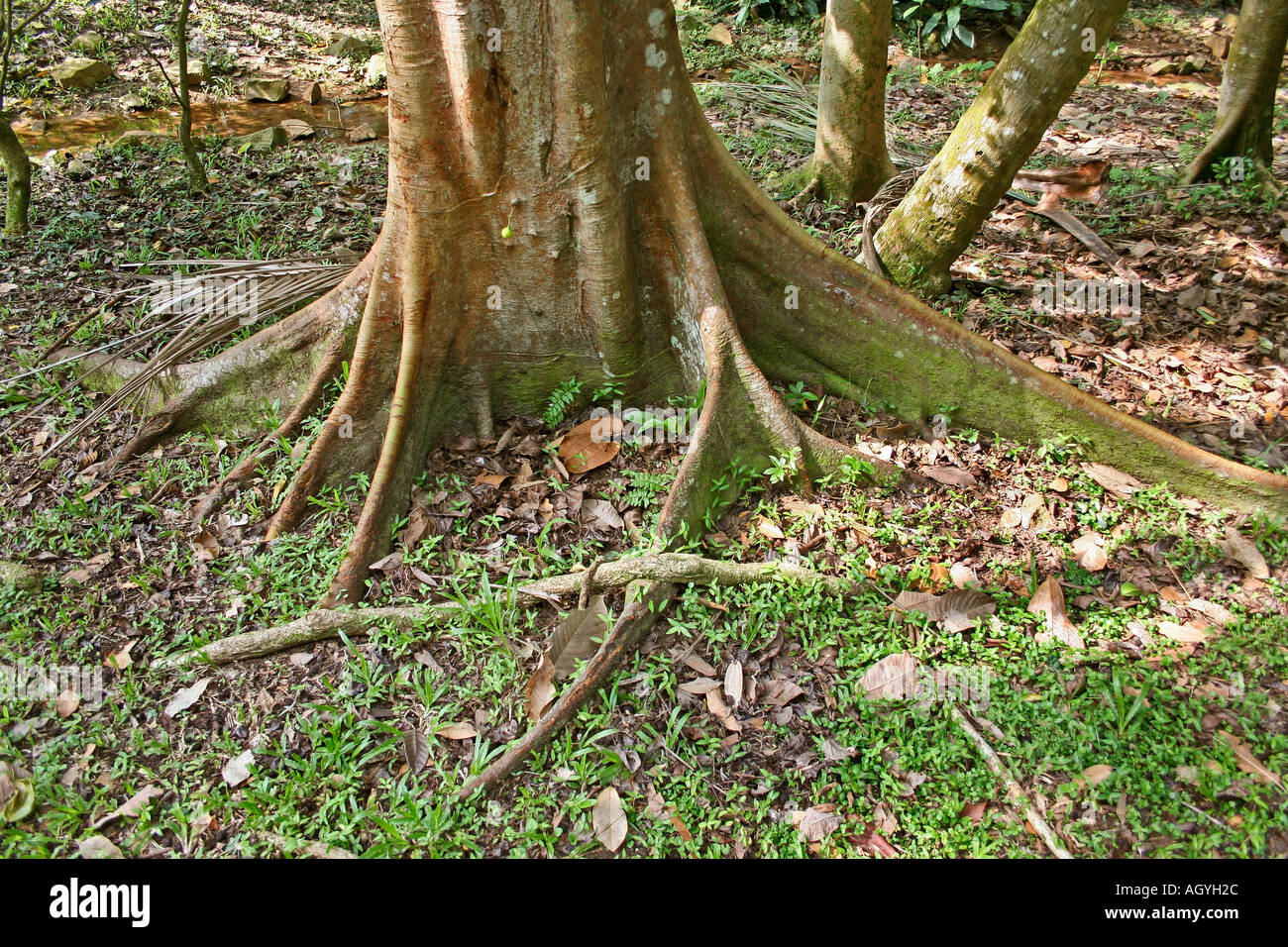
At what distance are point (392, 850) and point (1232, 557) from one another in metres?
3.37

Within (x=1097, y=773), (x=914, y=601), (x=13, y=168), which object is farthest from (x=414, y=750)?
(x=13, y=168)

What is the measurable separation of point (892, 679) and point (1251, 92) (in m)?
5.18

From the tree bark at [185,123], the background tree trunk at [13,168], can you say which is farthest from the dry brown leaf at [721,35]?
the background tree trunk at [13,168]

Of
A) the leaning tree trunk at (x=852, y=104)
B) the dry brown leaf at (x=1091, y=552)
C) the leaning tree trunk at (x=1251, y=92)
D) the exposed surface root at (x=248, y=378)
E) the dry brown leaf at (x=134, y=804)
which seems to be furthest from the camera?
the leaning tree trunk at (x=852, y=104)

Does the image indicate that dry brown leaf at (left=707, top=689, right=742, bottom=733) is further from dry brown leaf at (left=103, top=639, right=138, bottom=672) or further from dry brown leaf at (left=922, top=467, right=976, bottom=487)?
dry brown leaf at (left=103, top=639, right=138, bottom=672)

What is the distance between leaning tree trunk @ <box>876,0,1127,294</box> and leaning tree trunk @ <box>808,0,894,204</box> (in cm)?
127

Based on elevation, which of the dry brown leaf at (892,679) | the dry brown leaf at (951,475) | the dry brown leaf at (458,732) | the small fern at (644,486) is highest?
the dry brown leaf at (951,475)

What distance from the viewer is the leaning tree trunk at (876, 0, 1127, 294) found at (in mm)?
3891

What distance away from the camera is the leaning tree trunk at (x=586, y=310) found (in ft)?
11.0

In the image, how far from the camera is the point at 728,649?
3.28 metres

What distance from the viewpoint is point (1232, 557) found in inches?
136

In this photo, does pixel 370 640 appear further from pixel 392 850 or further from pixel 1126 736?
pixel 1126 736

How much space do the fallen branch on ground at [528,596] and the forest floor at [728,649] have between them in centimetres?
6

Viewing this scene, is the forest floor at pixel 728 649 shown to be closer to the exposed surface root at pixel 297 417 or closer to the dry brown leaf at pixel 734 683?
the dry brown leaf at pixel 734 683
